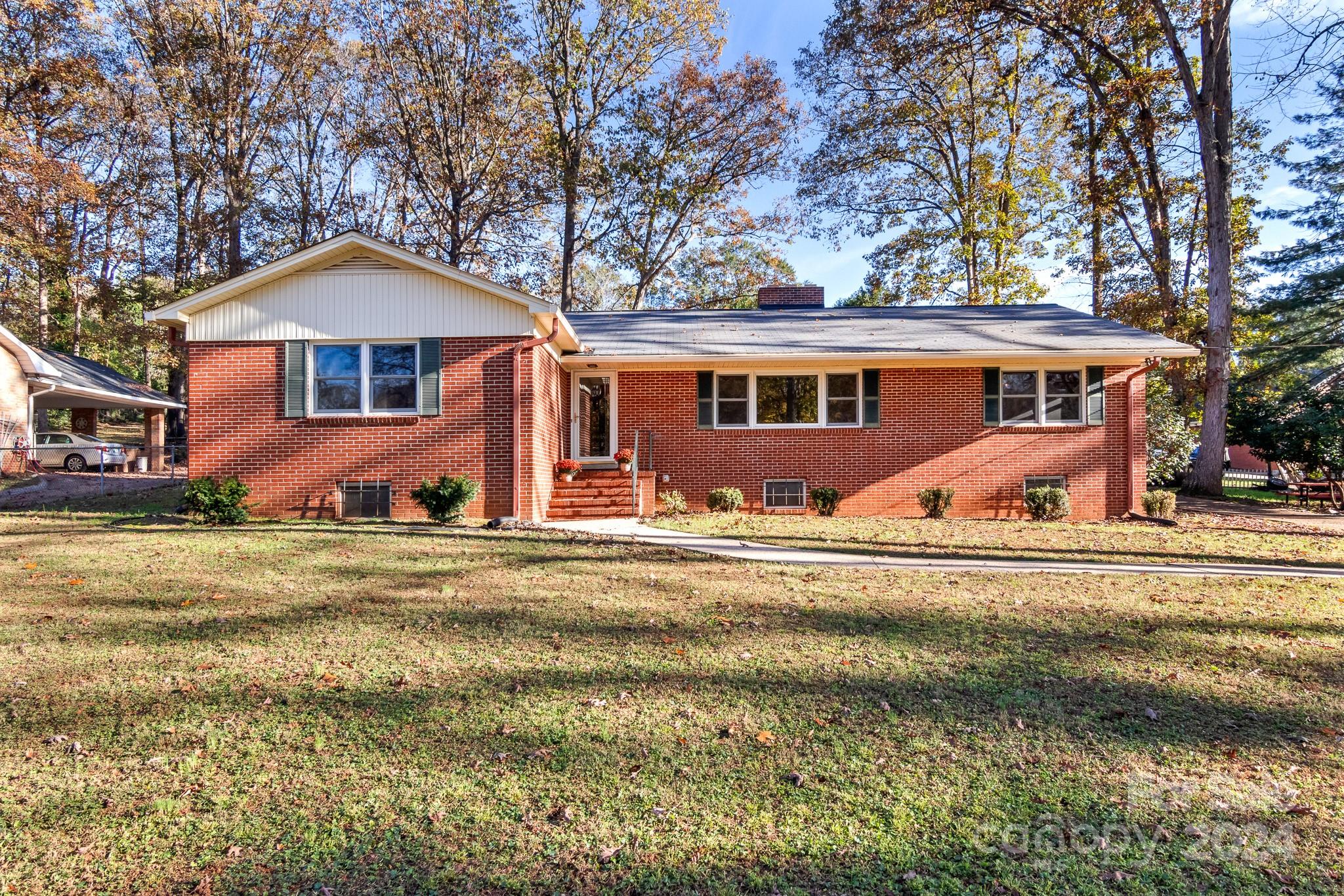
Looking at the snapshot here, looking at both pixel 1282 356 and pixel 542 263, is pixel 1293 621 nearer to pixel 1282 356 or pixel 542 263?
pixel 1282 356

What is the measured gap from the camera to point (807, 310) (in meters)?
17.2

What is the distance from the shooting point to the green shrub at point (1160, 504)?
40.8 feet

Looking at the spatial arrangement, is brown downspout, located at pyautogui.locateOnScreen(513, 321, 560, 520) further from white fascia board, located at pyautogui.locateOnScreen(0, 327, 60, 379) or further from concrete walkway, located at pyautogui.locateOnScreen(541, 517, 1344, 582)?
white fascia board, located at pyautogui.locateOnScreen(0, 327, 60, 379)

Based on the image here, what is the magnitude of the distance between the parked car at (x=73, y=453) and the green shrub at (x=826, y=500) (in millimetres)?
20910

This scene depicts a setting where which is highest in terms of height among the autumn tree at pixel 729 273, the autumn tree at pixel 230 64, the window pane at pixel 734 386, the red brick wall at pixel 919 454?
the autumn tree at pixel 230 64

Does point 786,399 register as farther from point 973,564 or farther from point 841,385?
point 973,564

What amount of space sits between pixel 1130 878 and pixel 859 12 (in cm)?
2564

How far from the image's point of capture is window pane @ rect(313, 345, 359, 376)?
11.0 meters

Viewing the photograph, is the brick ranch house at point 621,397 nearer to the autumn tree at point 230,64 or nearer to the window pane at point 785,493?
the window pane at point 785,493

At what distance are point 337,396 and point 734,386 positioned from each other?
22.9 ft

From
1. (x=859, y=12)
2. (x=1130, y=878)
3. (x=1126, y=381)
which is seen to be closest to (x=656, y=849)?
(x=1130, y=878)

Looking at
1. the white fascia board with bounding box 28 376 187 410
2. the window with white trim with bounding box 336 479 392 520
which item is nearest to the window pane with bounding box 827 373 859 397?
the window with white trim with bounding box 336 479 392 520

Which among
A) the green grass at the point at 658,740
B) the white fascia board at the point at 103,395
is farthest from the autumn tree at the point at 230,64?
the green grass at the point at 658,740

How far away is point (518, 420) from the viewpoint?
10906mm
